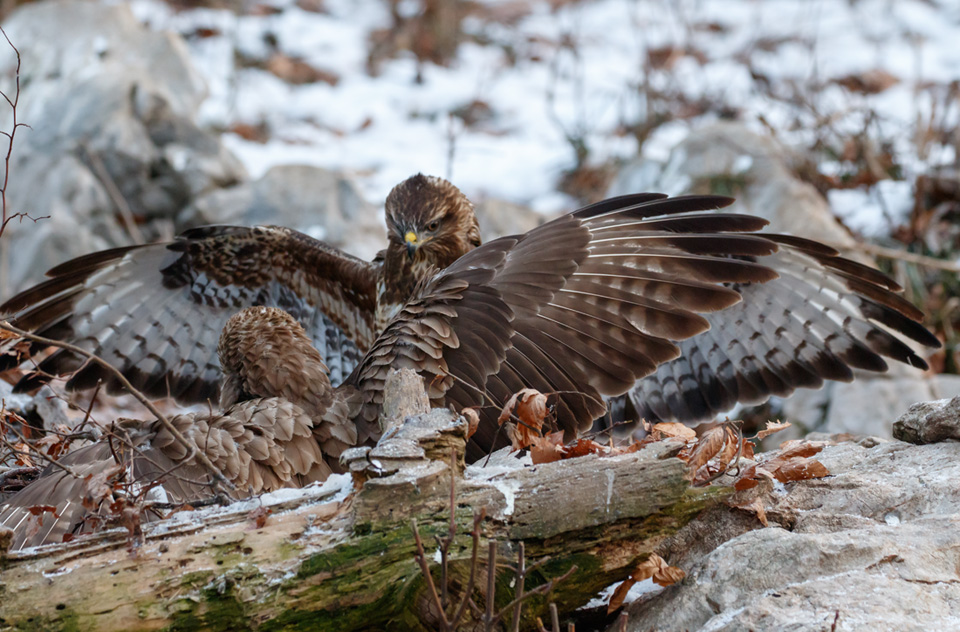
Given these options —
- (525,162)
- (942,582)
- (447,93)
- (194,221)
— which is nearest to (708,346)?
(942,582)

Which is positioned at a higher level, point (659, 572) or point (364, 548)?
point (364, 548)

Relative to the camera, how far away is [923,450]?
338cm

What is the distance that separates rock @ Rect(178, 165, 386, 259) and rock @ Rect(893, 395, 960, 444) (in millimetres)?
5876

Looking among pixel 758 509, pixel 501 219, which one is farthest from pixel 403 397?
pixel 501 219

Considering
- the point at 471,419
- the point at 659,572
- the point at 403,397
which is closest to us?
the point at 659,572

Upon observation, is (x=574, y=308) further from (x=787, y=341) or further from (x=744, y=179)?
(x=744, y=179)

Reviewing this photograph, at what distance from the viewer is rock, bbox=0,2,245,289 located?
877cm

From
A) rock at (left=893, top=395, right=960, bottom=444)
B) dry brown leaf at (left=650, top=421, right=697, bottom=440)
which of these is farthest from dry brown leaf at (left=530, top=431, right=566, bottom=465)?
rock at (left=893, top=395, right=960, bottom=444)

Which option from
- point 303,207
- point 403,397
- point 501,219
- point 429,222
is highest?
point 303,207

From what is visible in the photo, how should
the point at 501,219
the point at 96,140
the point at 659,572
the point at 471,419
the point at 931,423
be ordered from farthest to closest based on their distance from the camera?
the point at 96,140
the point at 501,219
the point at 931,423
the point at 471,419
the point at 659,572

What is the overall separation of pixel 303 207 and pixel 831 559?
7.08 metres

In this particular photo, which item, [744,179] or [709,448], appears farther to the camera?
[744,179]

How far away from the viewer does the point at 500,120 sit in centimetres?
1194

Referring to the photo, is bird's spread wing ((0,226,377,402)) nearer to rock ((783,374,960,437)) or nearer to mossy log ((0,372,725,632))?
mossy log ((0,372,725,632))
